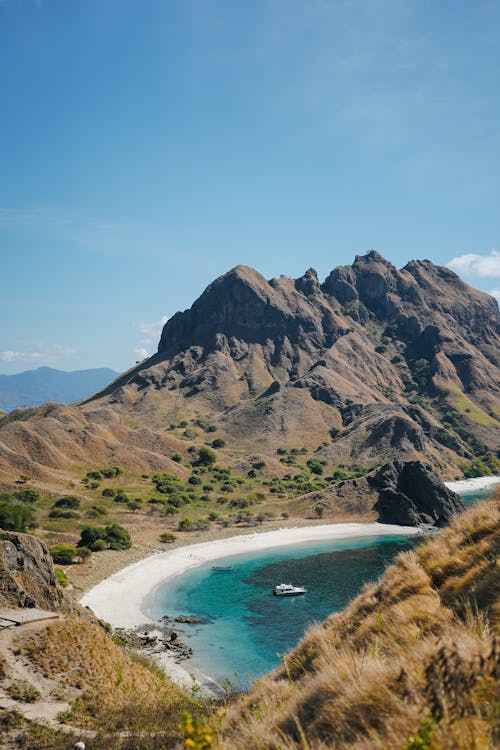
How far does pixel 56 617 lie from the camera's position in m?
27.2

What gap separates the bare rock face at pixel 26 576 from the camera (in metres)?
28.7

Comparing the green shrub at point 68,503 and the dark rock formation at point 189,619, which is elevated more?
the green shrub at point 68,503

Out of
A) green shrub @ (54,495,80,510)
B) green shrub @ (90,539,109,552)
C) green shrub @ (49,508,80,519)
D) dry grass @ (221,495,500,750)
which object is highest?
dry grass @ (221,495,500,750)

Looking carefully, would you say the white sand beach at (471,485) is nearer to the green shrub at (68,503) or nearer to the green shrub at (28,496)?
the green shrub at (68,503)

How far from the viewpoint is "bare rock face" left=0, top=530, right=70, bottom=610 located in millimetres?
28719

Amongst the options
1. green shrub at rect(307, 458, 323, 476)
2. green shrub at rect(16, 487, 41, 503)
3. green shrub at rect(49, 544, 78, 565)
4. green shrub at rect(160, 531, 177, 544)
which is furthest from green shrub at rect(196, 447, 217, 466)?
green shrub at rect(49, 544, 78, 565)

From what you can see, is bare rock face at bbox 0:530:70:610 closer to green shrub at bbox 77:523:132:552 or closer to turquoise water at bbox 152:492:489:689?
turquoise water at bbox 152:492:489:689

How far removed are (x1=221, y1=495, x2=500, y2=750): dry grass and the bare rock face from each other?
922 inches

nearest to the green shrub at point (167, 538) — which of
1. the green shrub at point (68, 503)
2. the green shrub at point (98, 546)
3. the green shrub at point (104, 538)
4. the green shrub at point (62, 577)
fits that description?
the green shrub at point (104, 538)

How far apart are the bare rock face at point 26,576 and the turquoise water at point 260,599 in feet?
46.5

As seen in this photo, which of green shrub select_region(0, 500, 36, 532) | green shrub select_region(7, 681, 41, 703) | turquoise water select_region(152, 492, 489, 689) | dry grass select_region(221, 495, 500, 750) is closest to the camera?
dry grass select_region(221, 495, 500, 750)

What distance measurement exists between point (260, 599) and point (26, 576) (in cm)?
3287

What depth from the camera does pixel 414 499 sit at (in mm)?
101812

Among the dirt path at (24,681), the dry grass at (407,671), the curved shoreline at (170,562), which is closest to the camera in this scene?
the dry grass at (407,671)
